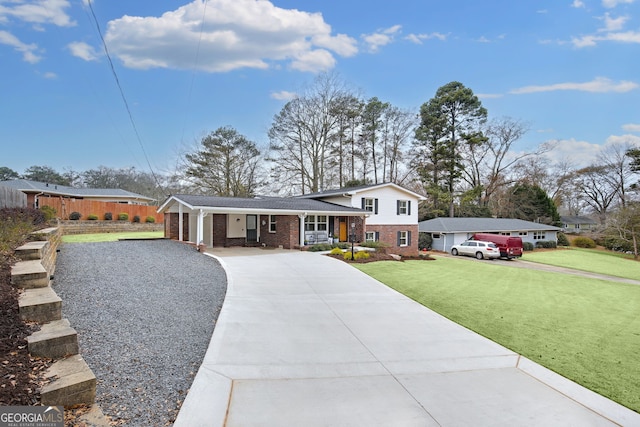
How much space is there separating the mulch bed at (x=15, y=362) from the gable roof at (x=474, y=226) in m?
30.5

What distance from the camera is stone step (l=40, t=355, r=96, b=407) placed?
2756mm

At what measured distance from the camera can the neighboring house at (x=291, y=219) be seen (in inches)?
704

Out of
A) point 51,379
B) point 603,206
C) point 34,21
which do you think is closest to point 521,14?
point 34,21

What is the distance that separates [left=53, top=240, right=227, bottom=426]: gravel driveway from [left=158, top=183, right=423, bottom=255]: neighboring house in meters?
6.90

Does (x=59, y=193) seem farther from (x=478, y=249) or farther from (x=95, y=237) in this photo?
(x=478, y=249)

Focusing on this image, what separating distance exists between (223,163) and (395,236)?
1830cm

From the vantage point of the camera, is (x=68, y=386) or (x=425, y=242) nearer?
(x=68, y=386)

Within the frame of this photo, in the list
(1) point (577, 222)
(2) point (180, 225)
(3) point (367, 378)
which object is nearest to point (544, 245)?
(1) point (577, 222)

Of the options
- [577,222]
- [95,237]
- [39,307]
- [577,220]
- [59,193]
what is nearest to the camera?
[39,307]

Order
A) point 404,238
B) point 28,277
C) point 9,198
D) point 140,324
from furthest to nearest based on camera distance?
1. point 404,238
2. point 9,198
3. point 140,324
4. point 28,277

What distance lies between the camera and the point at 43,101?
1346 cm

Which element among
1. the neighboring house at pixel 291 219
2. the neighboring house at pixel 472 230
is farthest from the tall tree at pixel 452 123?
the neighboring house at pixel 291 219

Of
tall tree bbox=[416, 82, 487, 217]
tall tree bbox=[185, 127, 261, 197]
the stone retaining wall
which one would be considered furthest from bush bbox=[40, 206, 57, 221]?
tall tree bbox=[416, 82, 487, 217]

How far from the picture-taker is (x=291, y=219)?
19.1 meters
